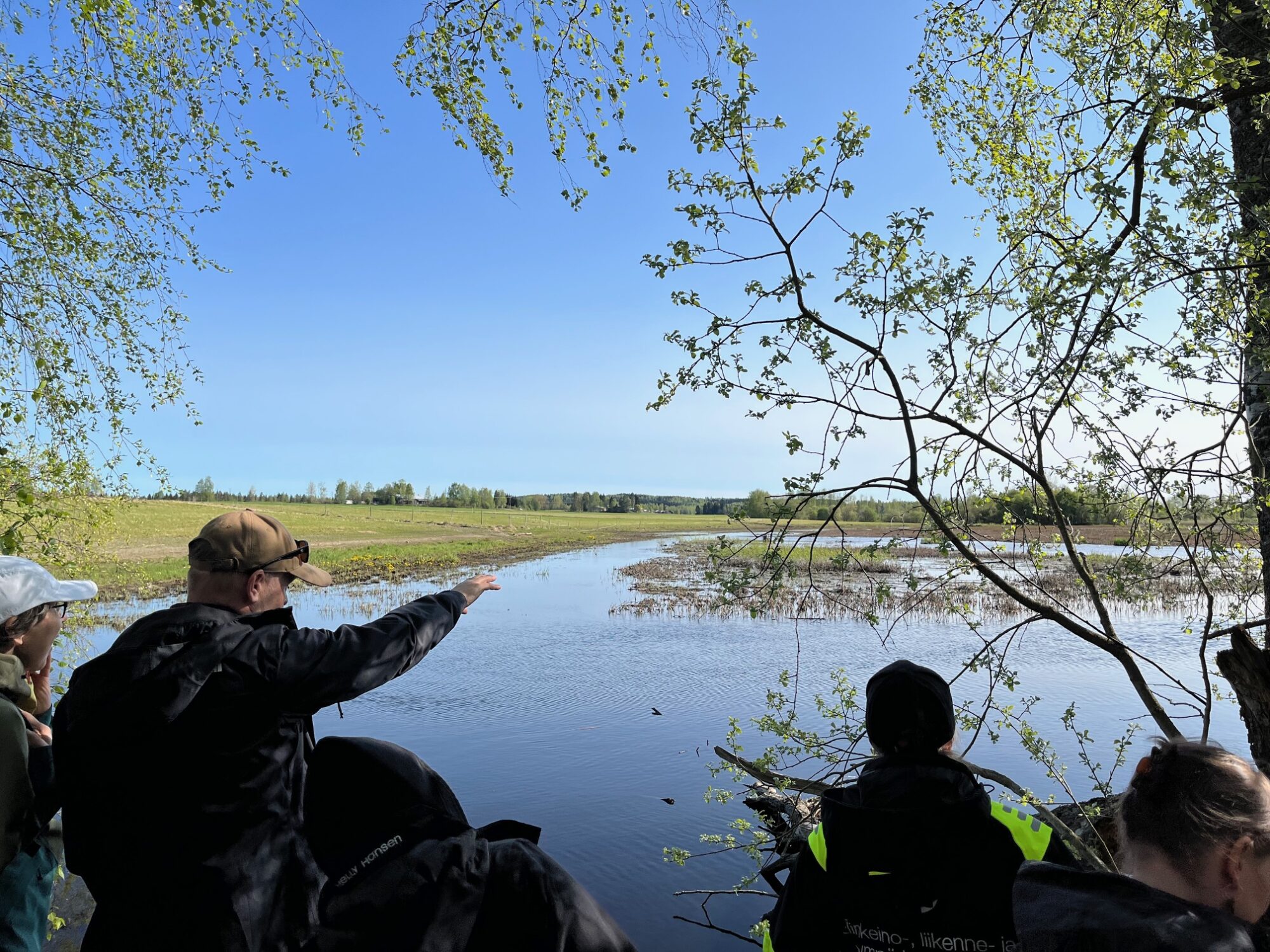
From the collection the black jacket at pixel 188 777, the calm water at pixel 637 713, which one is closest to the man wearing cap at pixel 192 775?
the black jacket at pixel 188 777

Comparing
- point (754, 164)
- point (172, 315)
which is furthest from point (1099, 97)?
point (172, 315)

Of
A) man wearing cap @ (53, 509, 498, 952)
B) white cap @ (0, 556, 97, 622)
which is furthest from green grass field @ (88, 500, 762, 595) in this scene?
white cap @ (0, 556, 97, 622)

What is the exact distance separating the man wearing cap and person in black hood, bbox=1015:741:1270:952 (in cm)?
142

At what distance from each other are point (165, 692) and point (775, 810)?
734 centimetres

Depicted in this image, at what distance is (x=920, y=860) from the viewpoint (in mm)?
1957

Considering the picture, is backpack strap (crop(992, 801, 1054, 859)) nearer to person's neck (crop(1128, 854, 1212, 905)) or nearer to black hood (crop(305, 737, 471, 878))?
person's neck (crop(1128, 854, 1212, 905))

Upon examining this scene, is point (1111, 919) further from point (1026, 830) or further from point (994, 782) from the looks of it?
point (994, 782)

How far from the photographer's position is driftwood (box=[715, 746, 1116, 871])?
164 inches

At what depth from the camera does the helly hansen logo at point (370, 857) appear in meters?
1.41

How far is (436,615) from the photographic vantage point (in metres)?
2.27

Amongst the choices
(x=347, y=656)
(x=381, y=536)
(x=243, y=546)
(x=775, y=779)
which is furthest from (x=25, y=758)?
(x=381, y=536)

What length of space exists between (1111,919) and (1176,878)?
162 millimetres

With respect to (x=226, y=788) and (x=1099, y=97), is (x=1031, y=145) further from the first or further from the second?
(x=226, y=788)

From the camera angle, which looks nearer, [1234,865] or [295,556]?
[1234,865]
